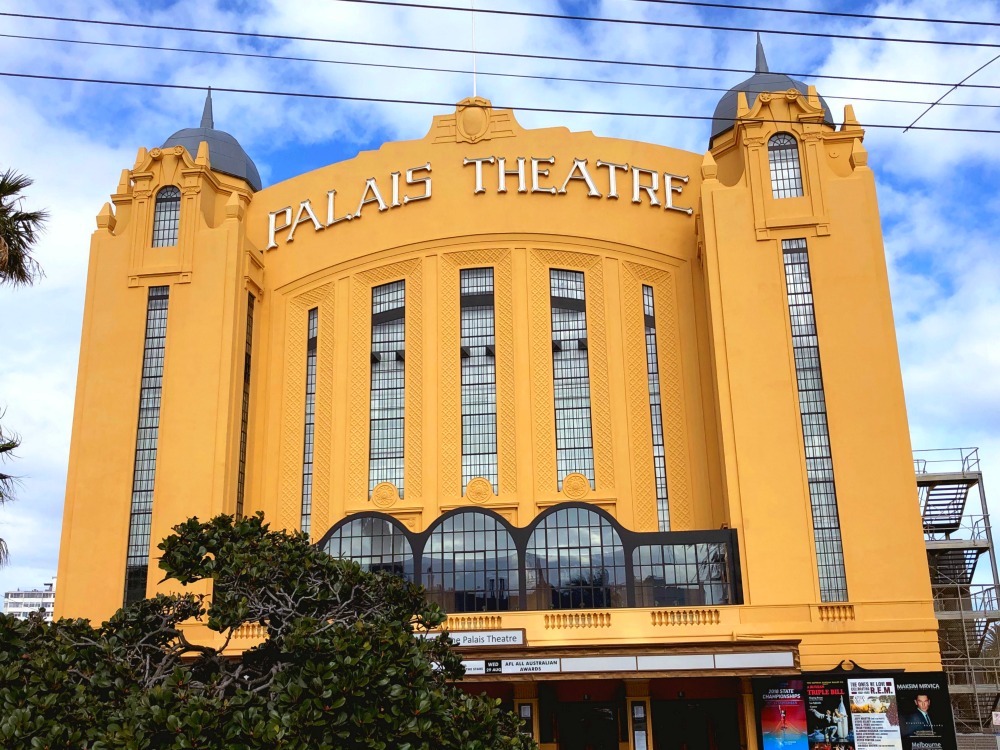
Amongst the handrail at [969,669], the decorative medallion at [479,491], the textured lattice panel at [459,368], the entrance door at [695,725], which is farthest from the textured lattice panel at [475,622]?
the handrail at [969,669]

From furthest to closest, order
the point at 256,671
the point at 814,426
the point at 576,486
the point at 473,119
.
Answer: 1. the point at 473,119
2. the point at 576,486
3. the point at 814,426
4. the point at 256,671

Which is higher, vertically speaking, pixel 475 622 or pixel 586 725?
pixel 475 622

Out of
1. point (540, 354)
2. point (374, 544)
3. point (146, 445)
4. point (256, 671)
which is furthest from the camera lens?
point (540, 354)

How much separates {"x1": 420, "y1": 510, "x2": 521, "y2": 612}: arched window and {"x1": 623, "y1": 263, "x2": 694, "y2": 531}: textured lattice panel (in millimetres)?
5377

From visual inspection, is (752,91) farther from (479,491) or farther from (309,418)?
(309,418)

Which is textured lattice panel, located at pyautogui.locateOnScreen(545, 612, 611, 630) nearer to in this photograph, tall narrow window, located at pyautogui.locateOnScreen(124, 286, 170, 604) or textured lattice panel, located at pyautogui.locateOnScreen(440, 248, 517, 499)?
textured lattice panel, located at pyautogui.locateOnScreen(440, 248, 517, 499)

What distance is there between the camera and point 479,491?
35.3 m

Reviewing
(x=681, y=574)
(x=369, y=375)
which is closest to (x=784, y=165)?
(x=681, y=574)

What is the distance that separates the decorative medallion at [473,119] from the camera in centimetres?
3928

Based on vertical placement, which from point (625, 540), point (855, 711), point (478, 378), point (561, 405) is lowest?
point (855, 711)

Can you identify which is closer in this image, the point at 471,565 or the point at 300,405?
the point at 471,565

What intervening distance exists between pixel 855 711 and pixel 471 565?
1202 cm

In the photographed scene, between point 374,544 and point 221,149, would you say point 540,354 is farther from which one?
point 221,149

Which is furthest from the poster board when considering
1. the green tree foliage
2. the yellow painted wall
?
the green tree foliage
